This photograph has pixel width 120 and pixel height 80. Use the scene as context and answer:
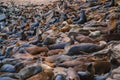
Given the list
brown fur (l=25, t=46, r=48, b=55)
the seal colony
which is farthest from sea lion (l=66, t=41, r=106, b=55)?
brown fur (l=25, t=46, r=48, b=55)

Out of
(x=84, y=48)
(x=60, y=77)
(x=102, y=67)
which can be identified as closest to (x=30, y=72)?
(x=60, y=77)

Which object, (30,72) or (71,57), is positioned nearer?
(30,72)

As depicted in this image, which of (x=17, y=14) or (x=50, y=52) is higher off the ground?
(x=50, y=52)

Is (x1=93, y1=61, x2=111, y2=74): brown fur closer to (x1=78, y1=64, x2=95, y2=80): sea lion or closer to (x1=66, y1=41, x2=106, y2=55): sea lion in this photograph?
(x1=78, y1=64, x2=95, y2=80): sea lion

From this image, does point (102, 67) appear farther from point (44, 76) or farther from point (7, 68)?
point (7, 68)

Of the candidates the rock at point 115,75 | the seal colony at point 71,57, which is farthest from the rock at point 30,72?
the rock at point 115,75

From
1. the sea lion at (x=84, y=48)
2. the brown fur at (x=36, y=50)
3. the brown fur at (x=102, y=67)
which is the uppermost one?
the brown fur at (x=102, y=67)

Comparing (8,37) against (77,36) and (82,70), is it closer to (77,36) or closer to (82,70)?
(77,36)

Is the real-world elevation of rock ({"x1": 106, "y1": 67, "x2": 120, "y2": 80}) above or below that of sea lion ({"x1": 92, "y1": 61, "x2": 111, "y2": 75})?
above

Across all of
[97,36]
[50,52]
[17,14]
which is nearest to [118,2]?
[97,36]

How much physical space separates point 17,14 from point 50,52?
1115 centimetres

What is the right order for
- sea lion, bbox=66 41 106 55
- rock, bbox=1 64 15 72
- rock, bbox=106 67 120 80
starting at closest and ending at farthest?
rock, bbox=106 67 120 80
rock, bbox=1 64 15 72
sea lion, bbox=66 41 106 55

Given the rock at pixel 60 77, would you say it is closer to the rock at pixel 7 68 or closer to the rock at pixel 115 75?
the rock at pixel 115 75

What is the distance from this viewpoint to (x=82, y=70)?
4371mm
